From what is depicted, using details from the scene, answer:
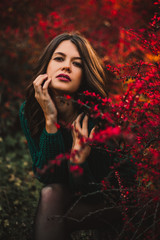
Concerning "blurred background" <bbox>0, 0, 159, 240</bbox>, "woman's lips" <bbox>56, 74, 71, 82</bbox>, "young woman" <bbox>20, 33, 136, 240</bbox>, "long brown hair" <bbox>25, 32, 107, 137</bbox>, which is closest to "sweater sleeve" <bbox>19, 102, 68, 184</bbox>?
"young woman" <bbox>20, 33, 136, 240</bbox>

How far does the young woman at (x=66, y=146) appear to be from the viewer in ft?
4.95

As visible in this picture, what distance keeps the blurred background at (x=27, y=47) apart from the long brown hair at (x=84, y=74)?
95 centimetres

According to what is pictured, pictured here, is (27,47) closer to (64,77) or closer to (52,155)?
(64,77)

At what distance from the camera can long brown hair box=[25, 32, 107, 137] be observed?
184cm

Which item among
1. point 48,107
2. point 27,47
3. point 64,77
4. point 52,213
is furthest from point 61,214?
point 27,47

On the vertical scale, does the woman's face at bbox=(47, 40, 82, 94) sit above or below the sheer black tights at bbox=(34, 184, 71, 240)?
above

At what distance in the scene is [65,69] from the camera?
1.73 metres

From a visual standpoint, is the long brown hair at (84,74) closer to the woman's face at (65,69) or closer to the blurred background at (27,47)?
the woman's face at (65,69)

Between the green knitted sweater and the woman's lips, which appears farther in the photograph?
the woman's lips

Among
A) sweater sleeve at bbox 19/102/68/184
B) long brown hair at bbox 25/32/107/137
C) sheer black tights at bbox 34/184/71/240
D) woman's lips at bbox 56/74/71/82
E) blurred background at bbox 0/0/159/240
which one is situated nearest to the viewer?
sheer black tights at bbox 34/184/71/240

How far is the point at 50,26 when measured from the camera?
4945 mm

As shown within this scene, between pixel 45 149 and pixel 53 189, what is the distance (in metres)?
0.30

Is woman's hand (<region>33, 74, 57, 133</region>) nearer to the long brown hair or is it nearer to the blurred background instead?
the long brown hair

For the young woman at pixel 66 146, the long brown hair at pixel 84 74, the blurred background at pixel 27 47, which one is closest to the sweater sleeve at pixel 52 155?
the young woman at pixel 66 146
